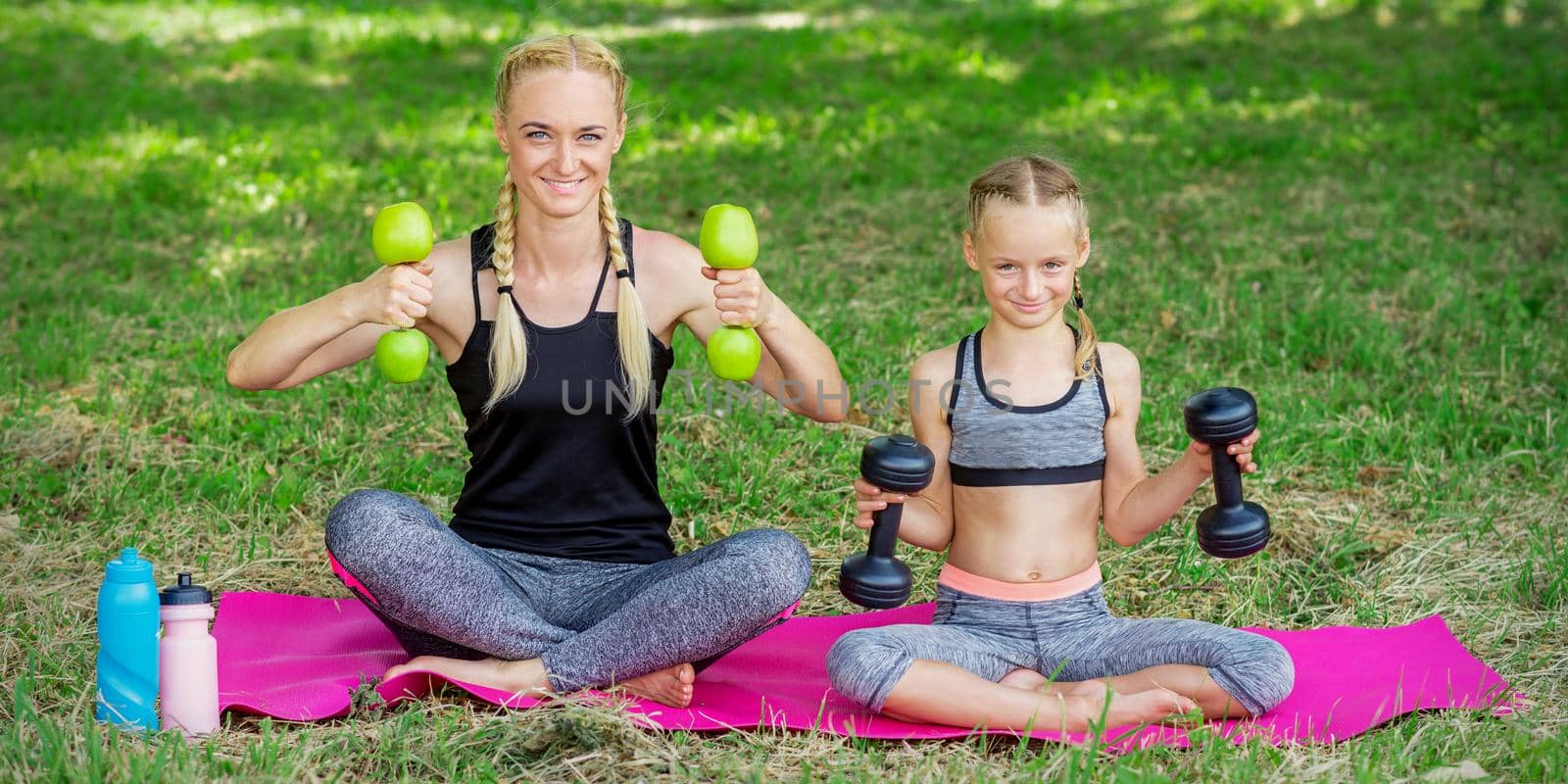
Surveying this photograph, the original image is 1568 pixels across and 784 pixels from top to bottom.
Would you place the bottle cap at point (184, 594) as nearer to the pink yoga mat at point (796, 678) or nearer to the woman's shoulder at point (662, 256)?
the pink yoga mat at point (796, 678)

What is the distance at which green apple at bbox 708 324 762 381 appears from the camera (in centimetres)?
347

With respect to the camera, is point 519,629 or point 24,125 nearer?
point 519,629

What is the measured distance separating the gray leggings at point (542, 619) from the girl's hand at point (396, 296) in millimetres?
455

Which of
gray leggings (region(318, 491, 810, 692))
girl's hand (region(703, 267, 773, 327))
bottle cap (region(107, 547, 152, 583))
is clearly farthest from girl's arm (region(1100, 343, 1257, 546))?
bottle cap (region(107, 547, 152, 583))

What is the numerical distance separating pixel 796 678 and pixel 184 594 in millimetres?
1499

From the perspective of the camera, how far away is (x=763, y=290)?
11.7ft

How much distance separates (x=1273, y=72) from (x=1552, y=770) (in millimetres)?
8765

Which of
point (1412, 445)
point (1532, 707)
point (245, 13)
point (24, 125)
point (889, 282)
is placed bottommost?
point (1532, 707)

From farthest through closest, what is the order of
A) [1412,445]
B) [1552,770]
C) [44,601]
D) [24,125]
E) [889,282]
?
[24,125]
[889,282]
[1412,445]
[44,601]
[1552,770]

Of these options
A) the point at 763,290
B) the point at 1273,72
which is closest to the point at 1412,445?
the point at 763,290

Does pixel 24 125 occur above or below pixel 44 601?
above

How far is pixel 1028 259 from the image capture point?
11.8ft

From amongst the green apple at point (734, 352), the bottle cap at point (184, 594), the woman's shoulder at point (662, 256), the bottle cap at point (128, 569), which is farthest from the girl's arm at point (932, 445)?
the bottle cap at point (128, 569)

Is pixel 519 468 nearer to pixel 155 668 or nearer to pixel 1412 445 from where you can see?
pixel 155 668
